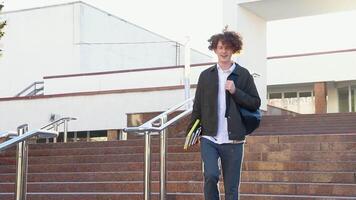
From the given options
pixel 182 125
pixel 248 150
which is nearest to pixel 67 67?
pixel 182 125

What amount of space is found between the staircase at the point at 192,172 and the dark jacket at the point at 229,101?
225 centimetres

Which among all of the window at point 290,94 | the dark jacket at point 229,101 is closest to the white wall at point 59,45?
the window at point 290,94

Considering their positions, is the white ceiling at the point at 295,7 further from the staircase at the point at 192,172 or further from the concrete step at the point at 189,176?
the concrete step at the point at 189,176

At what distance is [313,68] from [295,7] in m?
8.22

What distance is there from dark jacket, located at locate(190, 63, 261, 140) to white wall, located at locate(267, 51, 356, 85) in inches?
760

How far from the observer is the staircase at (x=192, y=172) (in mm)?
7191

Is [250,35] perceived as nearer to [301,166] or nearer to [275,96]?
[301,166]

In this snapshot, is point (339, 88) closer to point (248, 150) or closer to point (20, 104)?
point (20, 104)

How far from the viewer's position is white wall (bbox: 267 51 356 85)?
76.6 ft

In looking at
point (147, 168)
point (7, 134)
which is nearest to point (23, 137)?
point (7, 134)

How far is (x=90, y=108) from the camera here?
756 inches

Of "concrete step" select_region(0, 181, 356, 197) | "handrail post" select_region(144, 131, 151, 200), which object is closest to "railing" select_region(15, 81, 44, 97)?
"concrete step" select_region(0, 181, 356, 197)

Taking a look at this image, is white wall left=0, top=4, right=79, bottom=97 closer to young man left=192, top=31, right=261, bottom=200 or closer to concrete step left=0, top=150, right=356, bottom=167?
concrete step left=0, top=150, right=356, bottom=167

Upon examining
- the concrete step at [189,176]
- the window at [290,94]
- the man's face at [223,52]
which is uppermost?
the window at [290,94]
